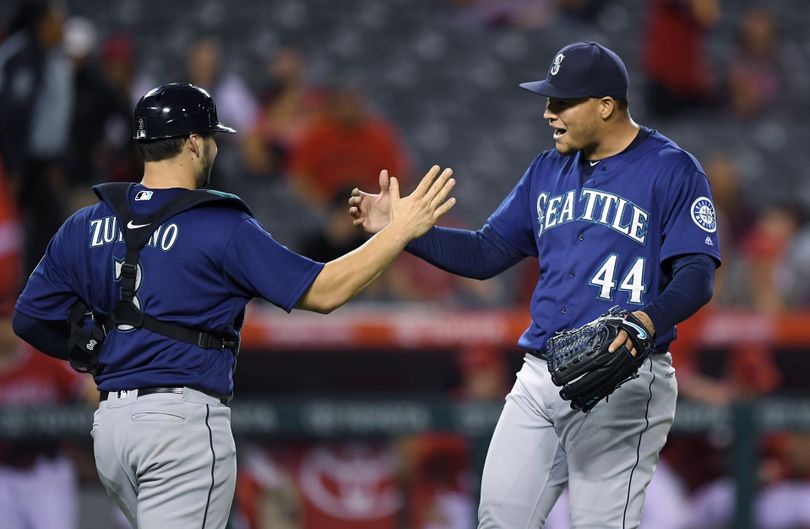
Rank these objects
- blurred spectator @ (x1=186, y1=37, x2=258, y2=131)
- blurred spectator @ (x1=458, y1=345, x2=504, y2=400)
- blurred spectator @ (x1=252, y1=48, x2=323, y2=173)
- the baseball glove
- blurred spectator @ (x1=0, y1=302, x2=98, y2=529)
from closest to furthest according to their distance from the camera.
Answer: the baseball glove → blurred spectator @ (x1=0, y1=302, x2=98, y2=529) → blurred spectator @ (x1=458, y1=345, x2=504, y2=400) → blurred spectator @ (x1=186, y1=37, x2=258, y2=131) → blurred spectator @ (x1=252, y1=48, x2=323, y2=173)

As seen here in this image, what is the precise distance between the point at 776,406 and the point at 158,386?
11.5 ft

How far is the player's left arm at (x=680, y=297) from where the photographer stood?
316 centimetres

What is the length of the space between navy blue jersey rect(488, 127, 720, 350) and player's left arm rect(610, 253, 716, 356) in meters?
0.04

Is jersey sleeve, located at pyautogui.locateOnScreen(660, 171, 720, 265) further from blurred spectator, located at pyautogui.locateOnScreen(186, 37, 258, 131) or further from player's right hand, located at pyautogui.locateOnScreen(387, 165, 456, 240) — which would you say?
blurred spectator, located at pyautogui.locateOnScreen(186, 37, 258, 131)

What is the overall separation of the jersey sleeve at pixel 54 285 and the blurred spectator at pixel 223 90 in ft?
16.6

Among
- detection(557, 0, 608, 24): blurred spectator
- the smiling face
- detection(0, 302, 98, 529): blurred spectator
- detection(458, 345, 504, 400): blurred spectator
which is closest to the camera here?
the smiling face

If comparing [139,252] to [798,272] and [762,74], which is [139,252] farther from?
[762,74]

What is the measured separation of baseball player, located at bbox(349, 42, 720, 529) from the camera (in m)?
3.38

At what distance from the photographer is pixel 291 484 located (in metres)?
5.95

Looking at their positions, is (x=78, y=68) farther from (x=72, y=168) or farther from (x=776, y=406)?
(x=776, y=406)

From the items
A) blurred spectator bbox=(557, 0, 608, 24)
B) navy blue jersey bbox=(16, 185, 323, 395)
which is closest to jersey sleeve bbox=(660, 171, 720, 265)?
navy blue jersey bbox=(16, 185, 323, 395)

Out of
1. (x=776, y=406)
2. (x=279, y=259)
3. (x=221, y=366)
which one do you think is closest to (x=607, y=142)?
(x=279, y=259)

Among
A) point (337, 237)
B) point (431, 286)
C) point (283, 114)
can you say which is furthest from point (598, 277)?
point (283, 114)

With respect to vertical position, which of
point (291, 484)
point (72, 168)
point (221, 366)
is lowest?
point (291, 484)
